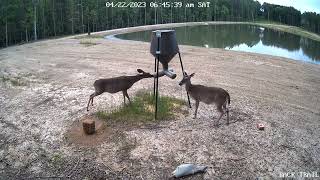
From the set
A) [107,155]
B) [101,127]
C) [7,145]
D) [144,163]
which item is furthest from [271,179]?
[7,145]

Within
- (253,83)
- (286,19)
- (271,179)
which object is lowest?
(271,179)

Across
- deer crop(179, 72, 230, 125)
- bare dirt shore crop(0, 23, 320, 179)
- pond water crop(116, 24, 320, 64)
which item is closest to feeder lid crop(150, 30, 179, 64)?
deer crop(179, 72, 230, 125)

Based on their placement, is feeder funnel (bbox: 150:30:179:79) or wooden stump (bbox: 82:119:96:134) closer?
wooden stump (bbox: 82:119:96:134)

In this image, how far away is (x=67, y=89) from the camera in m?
16.5

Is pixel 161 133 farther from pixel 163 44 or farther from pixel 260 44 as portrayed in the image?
pixel 260 44

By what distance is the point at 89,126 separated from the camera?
11.2 m

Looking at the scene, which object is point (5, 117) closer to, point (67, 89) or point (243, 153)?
point (67, 89)

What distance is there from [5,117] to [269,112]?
10.0m

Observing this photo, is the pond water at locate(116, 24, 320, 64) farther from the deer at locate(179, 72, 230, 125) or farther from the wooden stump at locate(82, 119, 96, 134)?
the wooden stump at locate(82, 119, 96, 134)

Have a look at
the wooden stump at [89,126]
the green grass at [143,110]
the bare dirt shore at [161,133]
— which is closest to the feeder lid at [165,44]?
the green grass at [143,110]

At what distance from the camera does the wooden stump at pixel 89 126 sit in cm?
1116

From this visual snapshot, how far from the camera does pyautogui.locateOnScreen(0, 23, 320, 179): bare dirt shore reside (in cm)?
977

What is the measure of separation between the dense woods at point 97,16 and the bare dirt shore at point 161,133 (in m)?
30.0

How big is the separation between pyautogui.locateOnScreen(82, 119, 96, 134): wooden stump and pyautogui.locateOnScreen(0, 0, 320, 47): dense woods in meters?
38.0
